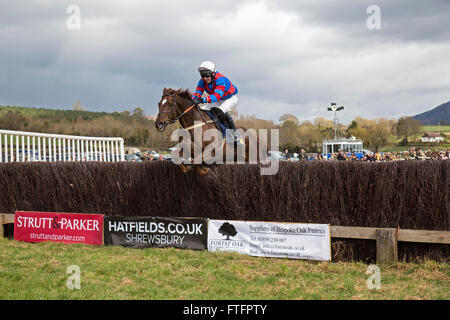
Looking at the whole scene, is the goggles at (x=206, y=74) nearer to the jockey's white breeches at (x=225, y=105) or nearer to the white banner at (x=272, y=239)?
the jockey's white breeches at (x=225, y=105)

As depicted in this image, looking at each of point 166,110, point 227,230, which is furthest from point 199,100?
point 227,230

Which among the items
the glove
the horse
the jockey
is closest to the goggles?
the jockey

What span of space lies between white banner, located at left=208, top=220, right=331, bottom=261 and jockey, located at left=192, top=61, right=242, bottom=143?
2008mm

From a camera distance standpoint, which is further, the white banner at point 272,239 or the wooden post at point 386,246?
the white banner at point 272,239

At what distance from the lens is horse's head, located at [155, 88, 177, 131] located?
757 centimetres

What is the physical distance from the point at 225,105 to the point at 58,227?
4412mm

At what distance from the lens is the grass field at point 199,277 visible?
16.6ft

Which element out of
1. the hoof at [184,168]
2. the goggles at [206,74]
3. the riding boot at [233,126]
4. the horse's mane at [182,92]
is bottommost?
the hoof at [184,168]

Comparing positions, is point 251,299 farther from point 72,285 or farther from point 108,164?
point 108,164

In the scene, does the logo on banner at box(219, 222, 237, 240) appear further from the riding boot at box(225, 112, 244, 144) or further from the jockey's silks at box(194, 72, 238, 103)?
the jockey's silks at box(194, 72, 238, 103)

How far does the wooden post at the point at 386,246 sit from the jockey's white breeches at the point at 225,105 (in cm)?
386

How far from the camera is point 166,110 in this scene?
7742mm

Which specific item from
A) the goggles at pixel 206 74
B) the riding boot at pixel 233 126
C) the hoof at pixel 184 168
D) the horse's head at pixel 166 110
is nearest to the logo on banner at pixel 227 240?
the hoof at pixel 184 168

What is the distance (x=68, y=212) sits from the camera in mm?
9180
